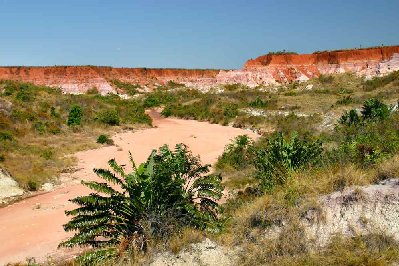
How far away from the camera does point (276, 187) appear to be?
23.8 ft

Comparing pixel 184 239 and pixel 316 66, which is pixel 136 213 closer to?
pixel 184 239

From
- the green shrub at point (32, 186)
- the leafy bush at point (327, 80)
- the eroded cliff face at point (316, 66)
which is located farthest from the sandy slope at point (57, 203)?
the eroded cliff face at point (316, 66)

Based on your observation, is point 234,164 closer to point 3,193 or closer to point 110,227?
point 3,193

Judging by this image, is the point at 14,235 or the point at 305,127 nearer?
the point at 14,235

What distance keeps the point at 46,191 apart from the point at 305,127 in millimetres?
13243

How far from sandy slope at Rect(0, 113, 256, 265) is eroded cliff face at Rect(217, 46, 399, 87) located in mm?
36547

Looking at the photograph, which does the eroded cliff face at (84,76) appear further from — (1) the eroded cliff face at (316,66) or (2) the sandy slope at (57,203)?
(2) the sandy slope at (57,203)

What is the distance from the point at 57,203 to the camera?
12.1 m

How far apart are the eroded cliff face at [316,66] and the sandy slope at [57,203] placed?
3655 cm

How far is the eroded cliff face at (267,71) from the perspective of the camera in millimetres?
57938

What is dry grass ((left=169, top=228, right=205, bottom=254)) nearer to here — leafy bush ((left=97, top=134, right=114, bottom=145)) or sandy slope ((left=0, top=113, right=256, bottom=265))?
sandy slope ((left=0, top=113, right=256, bottom=265))

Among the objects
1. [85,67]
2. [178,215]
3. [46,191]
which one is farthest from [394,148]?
[85,67]

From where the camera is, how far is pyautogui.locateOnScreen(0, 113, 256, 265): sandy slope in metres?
8.92

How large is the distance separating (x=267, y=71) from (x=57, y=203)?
A: 5330 centimetres
